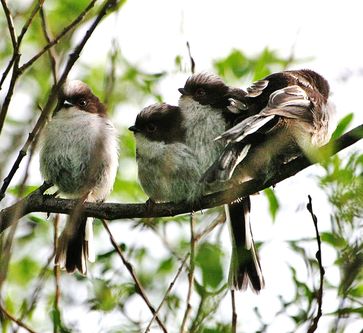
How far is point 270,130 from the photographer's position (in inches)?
183

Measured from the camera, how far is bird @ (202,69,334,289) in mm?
4316

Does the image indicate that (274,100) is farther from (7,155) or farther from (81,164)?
(7,155)

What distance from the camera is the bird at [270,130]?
432cm

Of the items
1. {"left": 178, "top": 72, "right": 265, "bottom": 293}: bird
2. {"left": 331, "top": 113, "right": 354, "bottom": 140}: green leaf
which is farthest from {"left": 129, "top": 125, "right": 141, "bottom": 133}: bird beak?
{"left": 331, "top": 113, "right": 354, "bottom": 140}: green leaf

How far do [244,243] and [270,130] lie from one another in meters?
1.10

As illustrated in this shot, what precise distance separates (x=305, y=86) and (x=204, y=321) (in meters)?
2.65

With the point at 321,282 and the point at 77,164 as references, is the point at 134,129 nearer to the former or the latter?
the point at 77,164

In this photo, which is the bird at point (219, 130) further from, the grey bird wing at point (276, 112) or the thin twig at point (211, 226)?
the grey bird wing at point (276, 112)

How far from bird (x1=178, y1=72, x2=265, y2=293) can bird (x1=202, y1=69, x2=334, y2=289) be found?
0.08 metres

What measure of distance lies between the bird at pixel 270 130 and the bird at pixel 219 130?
8 cm

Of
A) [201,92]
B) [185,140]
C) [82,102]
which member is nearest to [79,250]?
[82,102]

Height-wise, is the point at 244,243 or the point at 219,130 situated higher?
the point at 219,130

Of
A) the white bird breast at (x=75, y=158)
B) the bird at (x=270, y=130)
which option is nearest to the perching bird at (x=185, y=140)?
the bird at (x=270, y=130)

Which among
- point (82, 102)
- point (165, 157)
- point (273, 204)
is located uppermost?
point (82, 102)
